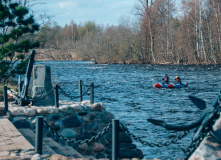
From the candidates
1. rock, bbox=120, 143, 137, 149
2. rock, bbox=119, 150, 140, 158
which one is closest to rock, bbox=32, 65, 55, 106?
rock, bbox=120, 143, 137, 149

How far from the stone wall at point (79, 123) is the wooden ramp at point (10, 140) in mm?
998

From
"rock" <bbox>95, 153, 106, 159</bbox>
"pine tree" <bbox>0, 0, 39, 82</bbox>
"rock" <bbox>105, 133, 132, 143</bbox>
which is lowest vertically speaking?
"rock" <bbox>95, 153, 106, 159</bbox>

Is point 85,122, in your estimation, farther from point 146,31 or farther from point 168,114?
point 146,31

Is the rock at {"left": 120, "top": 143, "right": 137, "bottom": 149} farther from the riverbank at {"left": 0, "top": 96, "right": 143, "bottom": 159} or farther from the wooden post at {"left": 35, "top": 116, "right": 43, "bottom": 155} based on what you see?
the wooden post at {"left": 35, "top": 116, "right": 43, "bottom": 155}

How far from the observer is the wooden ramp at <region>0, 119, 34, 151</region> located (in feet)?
19.9

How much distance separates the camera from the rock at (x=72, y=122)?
31.2 feet

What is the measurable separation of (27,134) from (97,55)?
5699 cm

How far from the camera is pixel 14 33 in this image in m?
15.5

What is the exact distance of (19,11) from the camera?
51.2ft

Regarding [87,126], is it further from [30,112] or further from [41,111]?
[30,112]

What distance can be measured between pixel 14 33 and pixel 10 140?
996 cm

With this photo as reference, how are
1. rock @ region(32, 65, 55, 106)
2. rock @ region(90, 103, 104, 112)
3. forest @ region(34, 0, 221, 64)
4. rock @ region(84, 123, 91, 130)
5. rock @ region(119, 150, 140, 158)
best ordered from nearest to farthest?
rock @ region(119, 150, 140, 158) → rock @ region(84, 123, 91, 130) → rock @ region(90, 103, 104, 112) → rock @ region(32, 65, 55, 106) → forest @ region(34, 0, 221, 64)

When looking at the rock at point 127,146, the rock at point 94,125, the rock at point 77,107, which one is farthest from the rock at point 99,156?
the rock at point 77,107

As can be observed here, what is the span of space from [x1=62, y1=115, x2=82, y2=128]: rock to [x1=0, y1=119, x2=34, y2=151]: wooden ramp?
2.00 m
